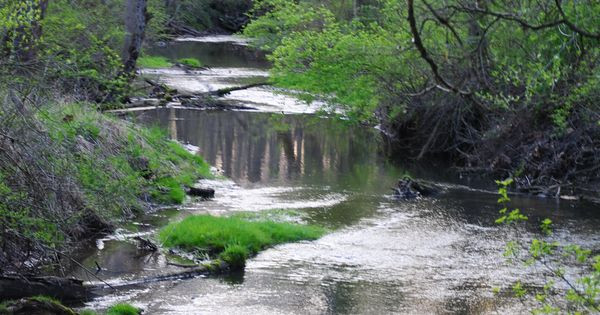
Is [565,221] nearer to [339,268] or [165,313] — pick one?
[339,268]

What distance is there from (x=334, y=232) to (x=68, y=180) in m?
6.67

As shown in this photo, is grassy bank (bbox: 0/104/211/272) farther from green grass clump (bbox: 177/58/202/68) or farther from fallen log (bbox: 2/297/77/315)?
green grass clump (bbox: 177/58/202/68)

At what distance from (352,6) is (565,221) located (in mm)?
27903

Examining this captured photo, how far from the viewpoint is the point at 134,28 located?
27.9 m

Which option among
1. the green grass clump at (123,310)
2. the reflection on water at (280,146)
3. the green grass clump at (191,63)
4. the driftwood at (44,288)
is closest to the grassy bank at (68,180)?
the driftwood at (44,288)

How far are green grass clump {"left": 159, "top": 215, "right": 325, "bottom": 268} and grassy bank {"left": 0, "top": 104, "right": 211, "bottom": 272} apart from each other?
111 centimetres

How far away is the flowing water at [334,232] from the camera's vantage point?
42.3 ft

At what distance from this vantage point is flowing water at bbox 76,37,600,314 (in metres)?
12.9

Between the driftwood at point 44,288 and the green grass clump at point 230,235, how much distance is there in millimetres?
2901

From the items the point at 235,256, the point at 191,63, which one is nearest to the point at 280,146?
the point at 235,256

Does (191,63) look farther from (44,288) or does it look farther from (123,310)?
(123,310)

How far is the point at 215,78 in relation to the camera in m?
42.5

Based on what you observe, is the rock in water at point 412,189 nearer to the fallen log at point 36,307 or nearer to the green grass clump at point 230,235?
the green grass clump at point 230,235

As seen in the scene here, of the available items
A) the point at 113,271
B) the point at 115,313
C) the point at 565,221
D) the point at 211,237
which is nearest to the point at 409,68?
the point at 565,221
